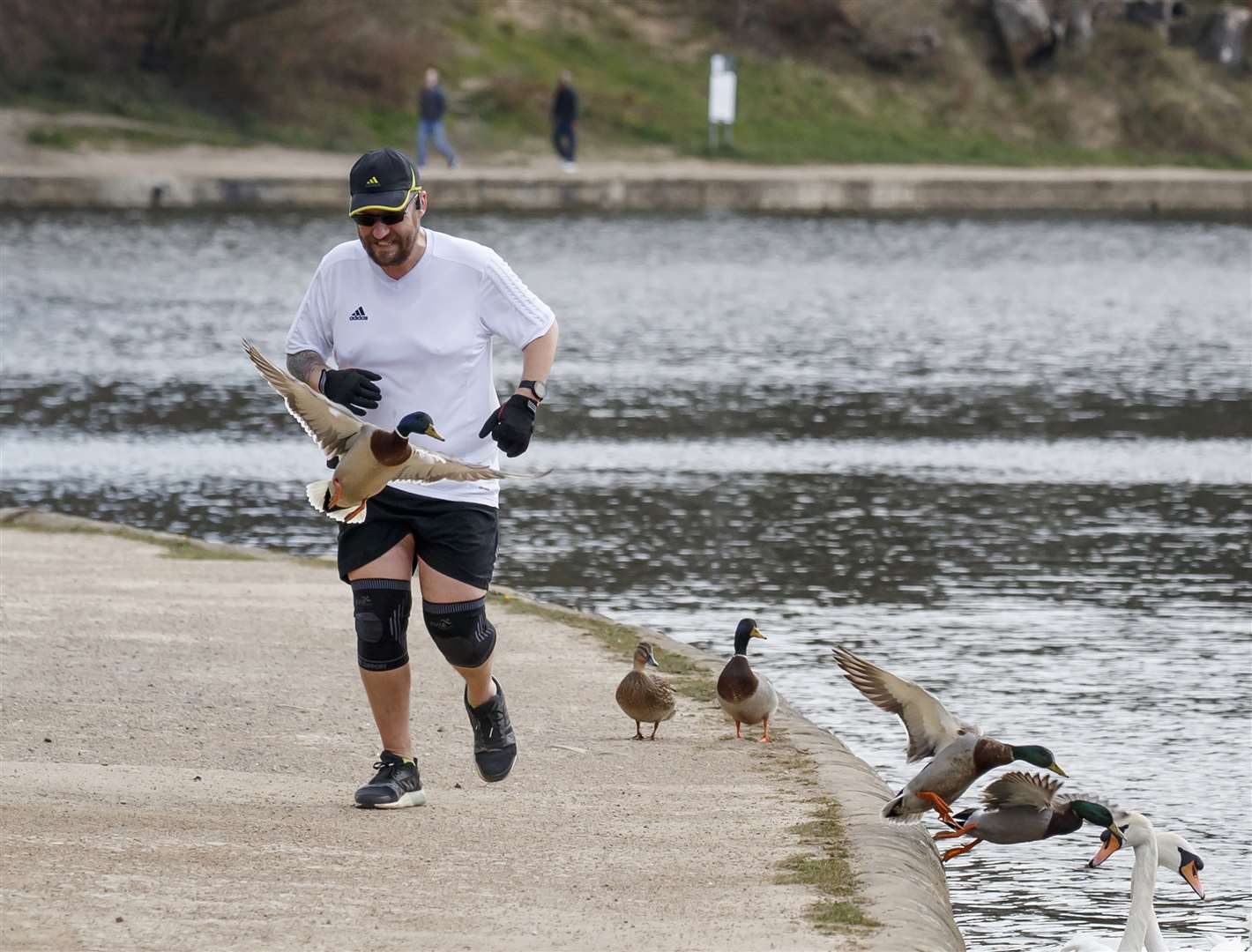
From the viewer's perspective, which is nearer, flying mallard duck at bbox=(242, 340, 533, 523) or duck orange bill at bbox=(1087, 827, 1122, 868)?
flying mallard duck at bbox=(242, 340, 533, 523)

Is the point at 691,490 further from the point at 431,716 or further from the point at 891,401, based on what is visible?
the point at 431,716

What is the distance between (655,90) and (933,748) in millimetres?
41737

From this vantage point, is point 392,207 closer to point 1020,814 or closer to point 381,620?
point 381,620

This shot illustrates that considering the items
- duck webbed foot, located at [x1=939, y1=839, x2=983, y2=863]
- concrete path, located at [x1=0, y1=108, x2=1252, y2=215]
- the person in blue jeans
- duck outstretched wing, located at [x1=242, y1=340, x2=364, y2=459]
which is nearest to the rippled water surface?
duck webbed foot, located at [x1=939, y1=839, x2=983, y2=863]

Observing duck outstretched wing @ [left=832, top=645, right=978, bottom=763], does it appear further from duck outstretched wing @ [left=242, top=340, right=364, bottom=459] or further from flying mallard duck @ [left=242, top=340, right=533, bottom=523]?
duck outstretched wing @ [left=242, top=340, right=364, bottom=459]

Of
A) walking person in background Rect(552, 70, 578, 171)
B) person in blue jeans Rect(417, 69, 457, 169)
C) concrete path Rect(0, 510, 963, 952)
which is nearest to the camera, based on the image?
concrete path Rect(0, 510, 963, 952)

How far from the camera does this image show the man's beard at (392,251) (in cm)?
657

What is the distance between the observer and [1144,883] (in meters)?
6.13

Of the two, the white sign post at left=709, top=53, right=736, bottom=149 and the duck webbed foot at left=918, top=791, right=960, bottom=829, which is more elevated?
the white sign post at left=709, top=53, right=736, bottom=149

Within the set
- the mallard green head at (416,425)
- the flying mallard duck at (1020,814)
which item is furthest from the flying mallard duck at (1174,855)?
the mallard green head at (416,425)

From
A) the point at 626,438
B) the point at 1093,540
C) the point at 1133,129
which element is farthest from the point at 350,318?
the point at 1133,129

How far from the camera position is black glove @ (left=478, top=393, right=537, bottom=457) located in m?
6.53

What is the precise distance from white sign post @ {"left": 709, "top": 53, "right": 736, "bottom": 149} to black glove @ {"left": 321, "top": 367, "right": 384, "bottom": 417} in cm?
3739

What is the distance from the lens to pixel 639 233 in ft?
113
